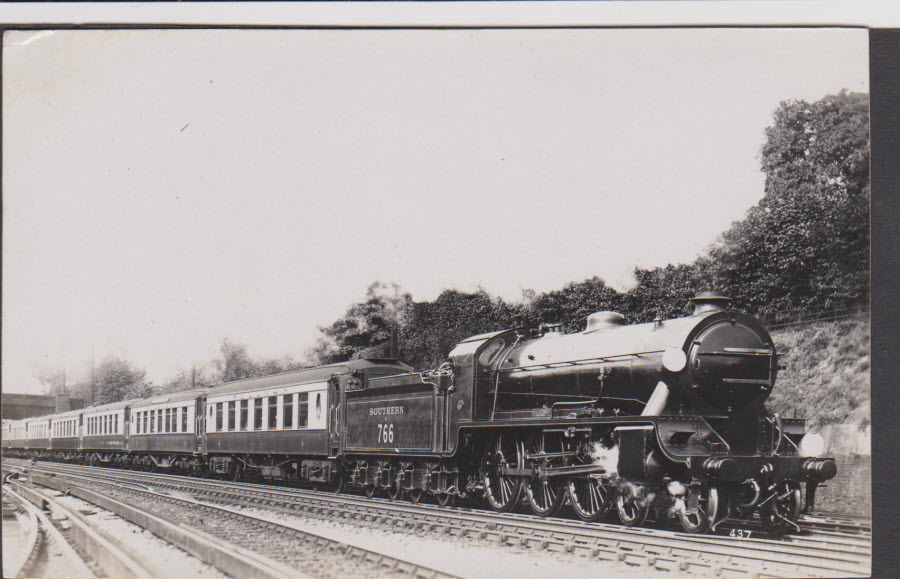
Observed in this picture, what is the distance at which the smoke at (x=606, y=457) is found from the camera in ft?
28.9

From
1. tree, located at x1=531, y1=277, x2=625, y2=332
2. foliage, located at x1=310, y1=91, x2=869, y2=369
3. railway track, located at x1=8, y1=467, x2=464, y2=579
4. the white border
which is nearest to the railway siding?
railway track, located at x1=8, y1=467, x2=464, y2=579

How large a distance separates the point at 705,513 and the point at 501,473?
3.10 m

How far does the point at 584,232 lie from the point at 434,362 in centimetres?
891

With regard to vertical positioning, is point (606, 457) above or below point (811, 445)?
below

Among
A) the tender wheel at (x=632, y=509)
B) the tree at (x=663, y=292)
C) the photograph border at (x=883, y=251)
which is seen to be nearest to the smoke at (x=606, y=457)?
the tender wheel at (x=632, y=509)

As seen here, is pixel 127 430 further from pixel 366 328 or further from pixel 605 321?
pixel 605 321

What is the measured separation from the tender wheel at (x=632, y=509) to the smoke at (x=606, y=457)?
0.31m

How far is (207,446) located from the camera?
1747cm

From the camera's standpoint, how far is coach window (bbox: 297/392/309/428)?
14.7m

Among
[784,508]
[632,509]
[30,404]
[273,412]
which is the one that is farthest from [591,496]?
[273,412]

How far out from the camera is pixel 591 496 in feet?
30.4

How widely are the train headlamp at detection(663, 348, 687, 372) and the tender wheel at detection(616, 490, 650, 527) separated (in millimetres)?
1508

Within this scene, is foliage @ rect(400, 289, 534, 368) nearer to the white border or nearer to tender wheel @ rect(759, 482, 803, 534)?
the white border

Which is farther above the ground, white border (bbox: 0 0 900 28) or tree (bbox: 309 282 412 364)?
white border (bbox: 0 0 900 28)
